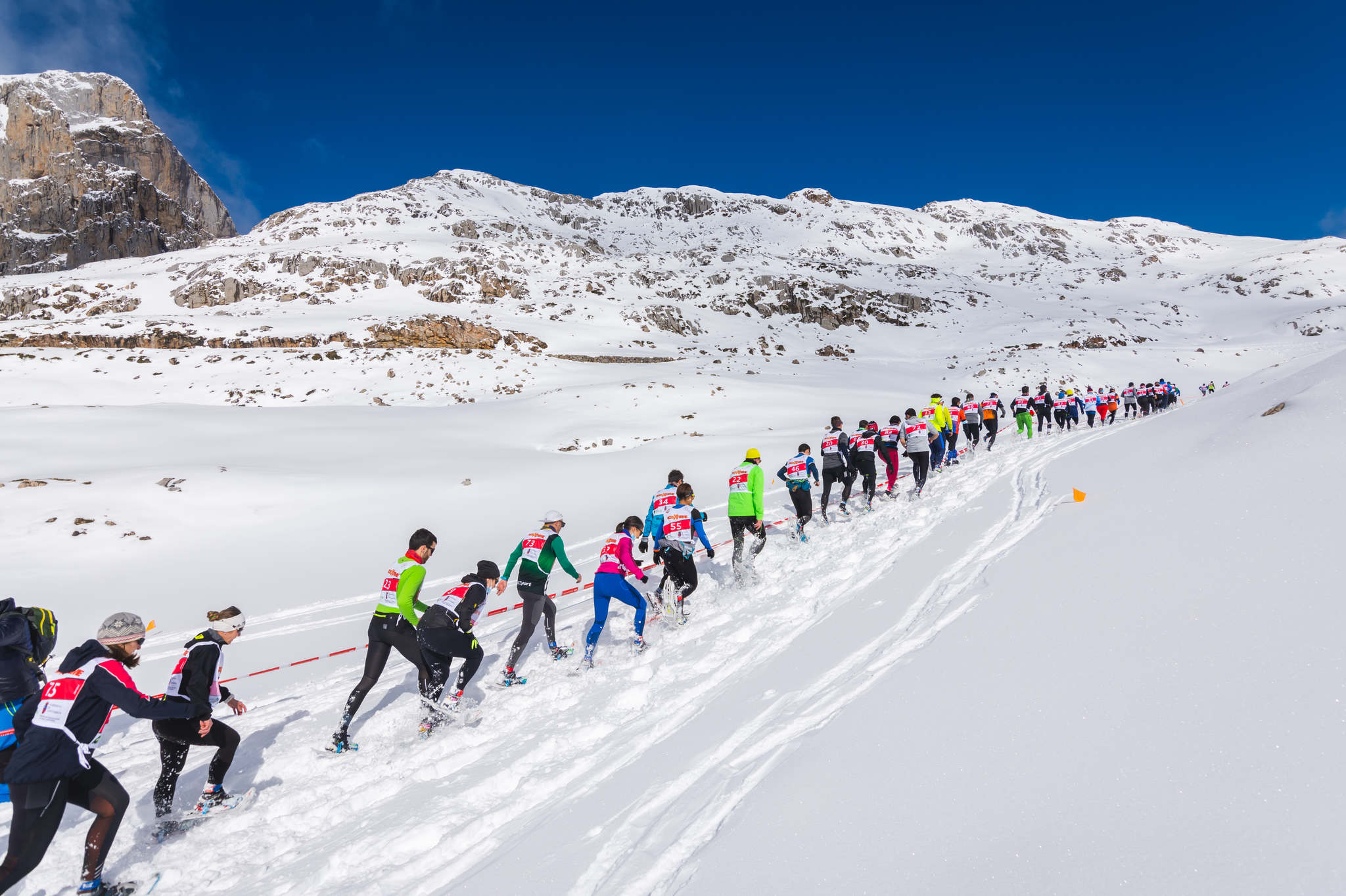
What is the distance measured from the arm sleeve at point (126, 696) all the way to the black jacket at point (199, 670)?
0.37 m

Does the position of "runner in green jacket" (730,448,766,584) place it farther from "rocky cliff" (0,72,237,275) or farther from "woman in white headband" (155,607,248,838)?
"rocky cliff" (0,72,237,275)

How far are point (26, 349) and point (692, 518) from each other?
4609 cm

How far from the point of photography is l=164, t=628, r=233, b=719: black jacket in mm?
4602

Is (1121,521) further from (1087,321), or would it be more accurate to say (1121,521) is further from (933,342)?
(1087,321)

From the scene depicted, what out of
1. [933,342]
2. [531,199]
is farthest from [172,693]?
[531,199]

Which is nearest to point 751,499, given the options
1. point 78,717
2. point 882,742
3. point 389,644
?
point 389,644

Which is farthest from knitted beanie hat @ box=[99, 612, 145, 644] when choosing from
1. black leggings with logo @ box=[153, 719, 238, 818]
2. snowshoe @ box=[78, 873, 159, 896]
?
snowshoe @ box=[78, 873, 159, 896]

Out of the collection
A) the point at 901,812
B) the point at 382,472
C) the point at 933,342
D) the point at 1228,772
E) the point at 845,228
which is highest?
the point at 845,228

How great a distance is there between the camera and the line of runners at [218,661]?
375 centimetres

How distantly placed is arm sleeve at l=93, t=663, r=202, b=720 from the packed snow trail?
40.9 inches

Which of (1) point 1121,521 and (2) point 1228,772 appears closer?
(2) point 1228,772

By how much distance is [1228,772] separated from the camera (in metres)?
2.71

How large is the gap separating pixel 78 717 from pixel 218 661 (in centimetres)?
98

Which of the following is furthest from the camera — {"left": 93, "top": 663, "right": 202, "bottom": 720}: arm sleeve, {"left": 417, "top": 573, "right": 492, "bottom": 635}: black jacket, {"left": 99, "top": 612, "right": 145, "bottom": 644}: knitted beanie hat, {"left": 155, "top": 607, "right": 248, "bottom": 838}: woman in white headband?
{"left": 417, "top": 573, "right": 492, "bottom": 635}: black jacket
